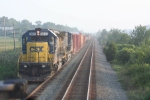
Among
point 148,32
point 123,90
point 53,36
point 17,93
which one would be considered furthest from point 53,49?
point 148,32

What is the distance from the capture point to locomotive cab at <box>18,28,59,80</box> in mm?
16812

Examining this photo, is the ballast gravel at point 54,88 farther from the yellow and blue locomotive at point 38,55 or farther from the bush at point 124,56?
the bush at point 124,56

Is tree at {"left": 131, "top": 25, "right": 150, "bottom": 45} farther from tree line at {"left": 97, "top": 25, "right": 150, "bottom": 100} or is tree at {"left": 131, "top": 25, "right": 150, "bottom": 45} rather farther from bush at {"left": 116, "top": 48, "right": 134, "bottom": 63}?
bush at {"left": 116, "top": 48, "right": 134, "bottom": 63}

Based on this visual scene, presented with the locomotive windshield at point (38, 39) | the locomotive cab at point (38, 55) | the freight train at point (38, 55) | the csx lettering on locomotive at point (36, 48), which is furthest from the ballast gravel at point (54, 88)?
the locomotive windshield at point (38, 39)

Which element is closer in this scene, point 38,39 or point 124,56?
point 38,39

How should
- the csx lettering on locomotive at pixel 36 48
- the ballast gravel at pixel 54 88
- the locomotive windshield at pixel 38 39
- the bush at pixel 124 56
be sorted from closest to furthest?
1. the ballast gravel at pixel 54 88
2. the csx lettering on locomotive at pixel 36 48
3. the locomotive windshield at pixel 38 39
4. the bush at pixel 124 56

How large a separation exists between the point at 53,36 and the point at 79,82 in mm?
3802

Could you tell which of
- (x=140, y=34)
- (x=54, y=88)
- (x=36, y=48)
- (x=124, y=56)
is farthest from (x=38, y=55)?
(x=140, y=34)

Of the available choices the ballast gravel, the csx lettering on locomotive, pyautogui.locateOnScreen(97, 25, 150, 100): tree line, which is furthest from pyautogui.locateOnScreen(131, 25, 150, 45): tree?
the csx lettering on locomotive

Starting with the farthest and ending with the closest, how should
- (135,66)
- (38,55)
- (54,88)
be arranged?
1. (135,66)
2. (38,55)
3. (54,88)

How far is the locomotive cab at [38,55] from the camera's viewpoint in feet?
55.2

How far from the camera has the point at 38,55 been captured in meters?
17.3

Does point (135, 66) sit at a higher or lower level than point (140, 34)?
lower

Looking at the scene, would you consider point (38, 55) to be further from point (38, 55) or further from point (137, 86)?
point (137, 86)
